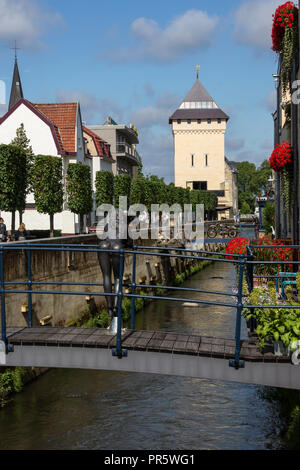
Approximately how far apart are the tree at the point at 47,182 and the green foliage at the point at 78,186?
71.5 inches

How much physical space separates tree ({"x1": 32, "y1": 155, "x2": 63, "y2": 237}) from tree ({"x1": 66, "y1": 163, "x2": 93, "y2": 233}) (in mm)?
1817

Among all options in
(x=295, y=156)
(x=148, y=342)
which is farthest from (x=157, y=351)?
(x=295, y=156)

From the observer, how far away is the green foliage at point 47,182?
108ft

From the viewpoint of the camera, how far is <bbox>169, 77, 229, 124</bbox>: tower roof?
341 ft

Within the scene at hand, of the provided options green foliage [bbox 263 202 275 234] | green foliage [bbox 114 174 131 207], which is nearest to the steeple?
green foliage [bbox 114 174 131 207]

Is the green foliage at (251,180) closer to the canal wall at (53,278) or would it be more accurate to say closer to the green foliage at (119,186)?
the green foliage at (119,186)

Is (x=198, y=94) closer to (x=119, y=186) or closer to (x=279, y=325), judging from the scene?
(x=119, y=186)

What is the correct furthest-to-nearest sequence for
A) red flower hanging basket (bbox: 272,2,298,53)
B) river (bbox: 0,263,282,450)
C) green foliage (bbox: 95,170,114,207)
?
green foliage (bbox: 95,170,114,207)
red flower hanging basket (bbox: 272,2,298,53)
river (bbox: 0,263,282,450)

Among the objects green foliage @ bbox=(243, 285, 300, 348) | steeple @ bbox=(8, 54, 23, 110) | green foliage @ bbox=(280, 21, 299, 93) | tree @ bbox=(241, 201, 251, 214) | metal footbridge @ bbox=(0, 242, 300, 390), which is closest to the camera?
green foliage @ bbox=(243, 285, 300, 348)

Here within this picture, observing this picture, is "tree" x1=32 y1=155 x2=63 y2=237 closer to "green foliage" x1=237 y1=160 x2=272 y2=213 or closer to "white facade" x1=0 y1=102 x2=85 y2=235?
"white facade" x1=0 y1=102 x2=85 y2=235

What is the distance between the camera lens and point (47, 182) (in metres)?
32.9

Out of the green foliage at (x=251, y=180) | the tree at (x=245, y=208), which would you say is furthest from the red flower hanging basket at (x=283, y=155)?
the green foliage at (x=251, y=180)

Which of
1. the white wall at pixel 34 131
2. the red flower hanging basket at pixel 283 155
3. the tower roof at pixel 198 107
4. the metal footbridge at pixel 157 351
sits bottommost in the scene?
the metal footbridge at pixel 157 351
